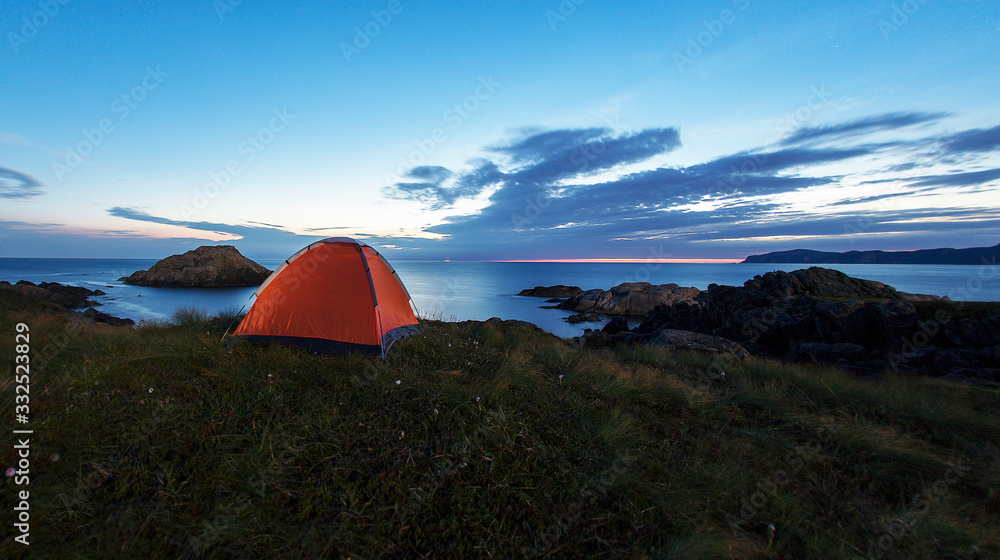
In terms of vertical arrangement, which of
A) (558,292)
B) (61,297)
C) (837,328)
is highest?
(61,297)

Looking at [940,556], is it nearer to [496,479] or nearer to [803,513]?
[803,513]

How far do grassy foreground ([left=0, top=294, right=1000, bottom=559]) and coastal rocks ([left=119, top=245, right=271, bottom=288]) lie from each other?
47.4 metres

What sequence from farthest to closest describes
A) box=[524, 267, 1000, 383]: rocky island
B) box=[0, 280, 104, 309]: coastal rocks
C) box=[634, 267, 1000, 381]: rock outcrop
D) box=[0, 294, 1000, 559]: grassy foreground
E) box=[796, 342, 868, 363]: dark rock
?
box=[0, 280, 104, 309]: coastal rocks, box=[796, 342, 868, 363]: dark rock, box=[634, 267, 1000, 381]: rock outcrop, box=[524, 267, 1000, 383]: rocky island, box=[0, 294, 1000, 559]: grassy foreground

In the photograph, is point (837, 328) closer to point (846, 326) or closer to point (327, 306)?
point (846, 326)

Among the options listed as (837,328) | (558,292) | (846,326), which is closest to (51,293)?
(837,328)

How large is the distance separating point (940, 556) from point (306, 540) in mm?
5394

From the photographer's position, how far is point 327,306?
23.7 feet

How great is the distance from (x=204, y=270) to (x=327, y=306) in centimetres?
4922

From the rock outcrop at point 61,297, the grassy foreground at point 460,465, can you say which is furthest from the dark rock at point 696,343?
the rock outcrop at point 61,297

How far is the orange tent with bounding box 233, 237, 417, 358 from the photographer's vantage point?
7066 millimetres

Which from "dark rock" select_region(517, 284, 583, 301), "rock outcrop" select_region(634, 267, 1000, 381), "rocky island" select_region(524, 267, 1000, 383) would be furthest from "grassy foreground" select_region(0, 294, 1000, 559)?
"dark rock" select_region(517, 284, 583, 301)

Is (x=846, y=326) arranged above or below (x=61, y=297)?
below

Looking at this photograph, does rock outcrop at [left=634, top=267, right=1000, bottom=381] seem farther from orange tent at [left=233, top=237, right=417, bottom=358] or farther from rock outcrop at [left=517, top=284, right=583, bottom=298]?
A: rock outcrop at [left=517, top=284, right=583, bottom=298]

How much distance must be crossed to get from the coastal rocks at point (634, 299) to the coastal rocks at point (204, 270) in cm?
4201
